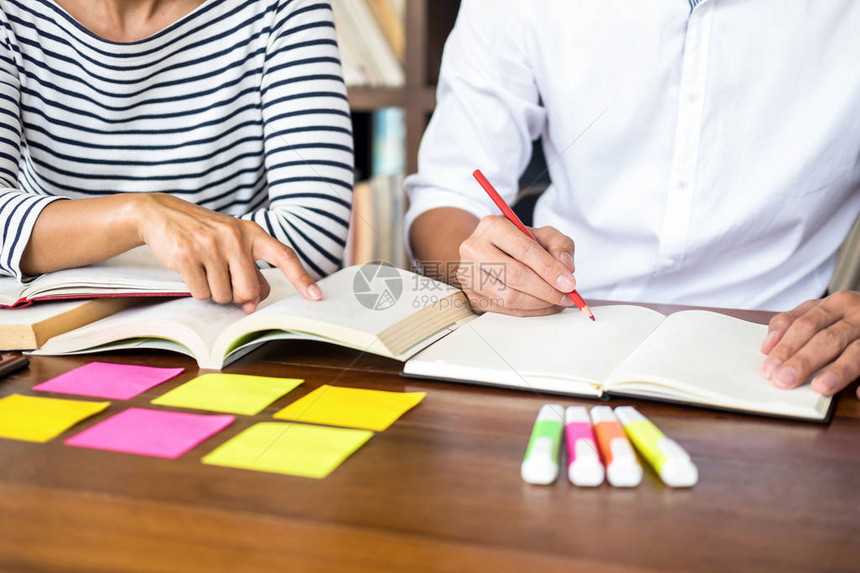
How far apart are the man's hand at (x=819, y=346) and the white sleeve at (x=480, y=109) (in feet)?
1.85

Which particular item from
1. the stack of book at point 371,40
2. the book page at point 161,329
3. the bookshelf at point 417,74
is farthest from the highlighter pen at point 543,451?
the stack of book at point 371,40

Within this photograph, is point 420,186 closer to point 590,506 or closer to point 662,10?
point 662,10

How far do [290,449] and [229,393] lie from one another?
0.13 m

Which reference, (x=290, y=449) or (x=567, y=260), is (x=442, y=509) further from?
(x=567, y=260)

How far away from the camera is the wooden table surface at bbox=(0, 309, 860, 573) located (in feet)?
1.31

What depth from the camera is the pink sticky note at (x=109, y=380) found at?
0.64 metres

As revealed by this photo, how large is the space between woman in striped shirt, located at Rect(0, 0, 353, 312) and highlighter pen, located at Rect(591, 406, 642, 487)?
0.60m

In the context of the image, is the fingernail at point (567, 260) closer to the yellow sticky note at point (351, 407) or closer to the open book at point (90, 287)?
the yellow sticky note at point (351, 407)

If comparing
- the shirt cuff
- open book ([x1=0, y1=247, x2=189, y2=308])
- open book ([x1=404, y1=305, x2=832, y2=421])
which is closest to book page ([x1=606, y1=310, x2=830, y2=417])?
open book ([x1=404, y1=305, x2=832, y2=421])

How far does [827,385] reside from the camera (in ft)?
1.98

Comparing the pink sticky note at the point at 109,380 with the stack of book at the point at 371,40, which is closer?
the pink sticky note at the point at 109,380

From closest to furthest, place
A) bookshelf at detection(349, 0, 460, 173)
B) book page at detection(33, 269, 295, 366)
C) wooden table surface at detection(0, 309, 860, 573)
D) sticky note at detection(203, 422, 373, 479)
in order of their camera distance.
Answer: wooden table surface at detection(0, 309, 860, 573)
sticky note at detection(203, 422, 373, 479)
book page at detection(33, 269, 295, 366)
bookshelf at detection(349, 0, 460, 173)

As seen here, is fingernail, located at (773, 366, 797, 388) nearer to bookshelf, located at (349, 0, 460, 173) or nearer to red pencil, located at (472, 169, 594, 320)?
red pencil, located at (472, 169, 594, 320)

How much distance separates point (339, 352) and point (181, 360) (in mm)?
152
